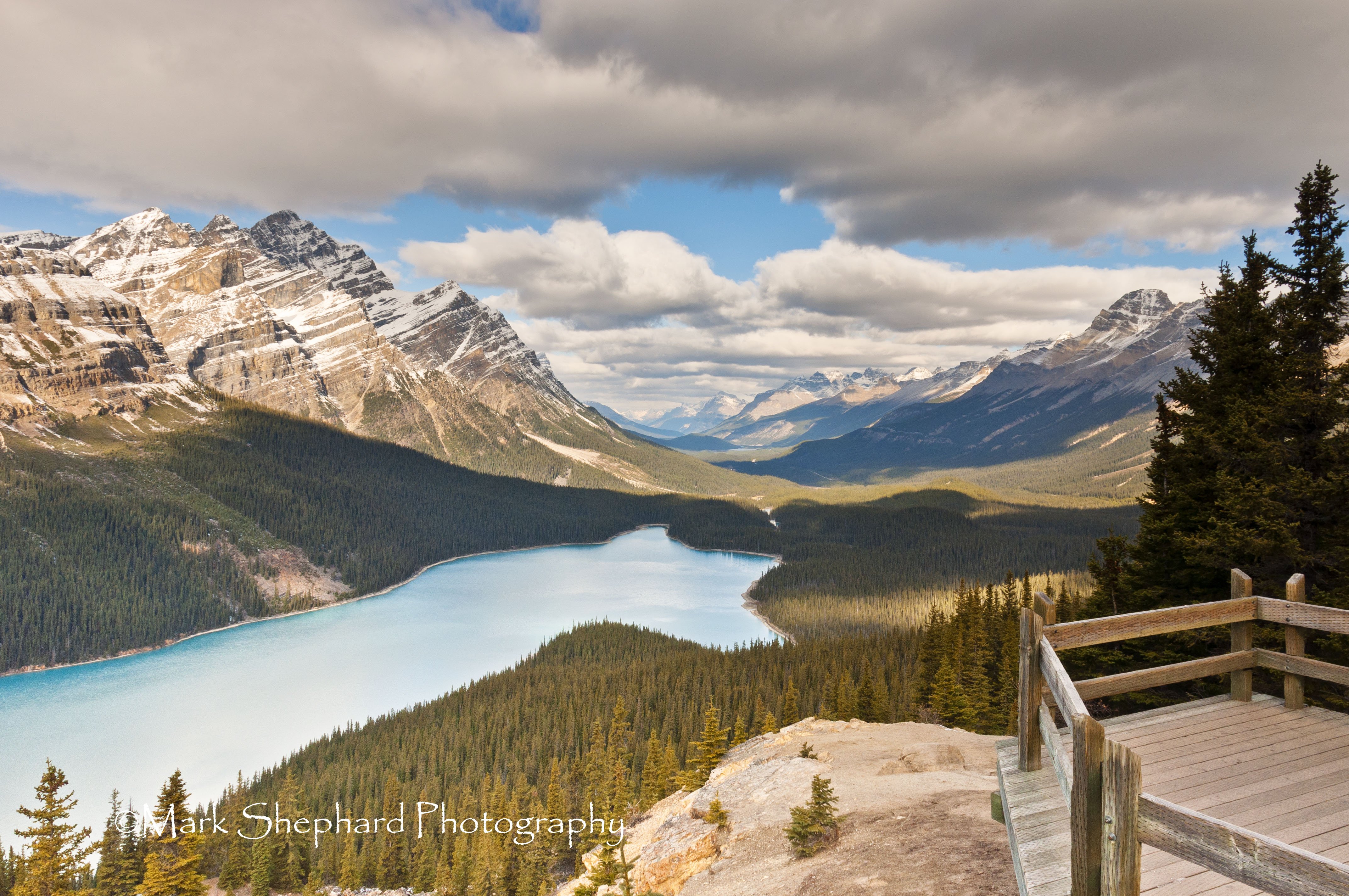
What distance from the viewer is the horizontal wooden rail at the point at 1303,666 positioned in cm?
905

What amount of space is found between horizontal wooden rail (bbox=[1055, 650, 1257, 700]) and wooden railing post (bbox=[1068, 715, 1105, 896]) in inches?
101

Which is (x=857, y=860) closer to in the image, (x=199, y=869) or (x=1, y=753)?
(x=199, y=869)

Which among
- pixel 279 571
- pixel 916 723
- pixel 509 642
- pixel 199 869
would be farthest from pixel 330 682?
pixel 916 723

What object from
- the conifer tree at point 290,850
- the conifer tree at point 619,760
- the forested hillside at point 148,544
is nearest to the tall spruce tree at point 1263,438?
the conifer tree at point 619,760

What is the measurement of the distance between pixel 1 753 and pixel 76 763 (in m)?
11.4

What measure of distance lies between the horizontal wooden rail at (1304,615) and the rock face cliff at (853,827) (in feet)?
A: 17.8

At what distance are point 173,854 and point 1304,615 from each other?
184 feet

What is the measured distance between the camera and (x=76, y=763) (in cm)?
7406

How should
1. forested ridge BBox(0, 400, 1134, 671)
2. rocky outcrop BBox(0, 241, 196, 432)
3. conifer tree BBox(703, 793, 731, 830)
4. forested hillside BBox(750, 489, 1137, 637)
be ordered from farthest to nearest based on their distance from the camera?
rocky outcrop BBox(0, 241, 196, 432) → forested hillside BBox(750, 489, 1137, 637) → forested ridge BBox(0, 400, 1134, 671) → conifer tree BBox(703, 793, 731, 830)

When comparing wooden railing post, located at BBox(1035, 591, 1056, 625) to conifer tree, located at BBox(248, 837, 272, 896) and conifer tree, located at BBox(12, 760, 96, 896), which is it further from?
conifer tree, located at BBox(248, 837, 272, 896)

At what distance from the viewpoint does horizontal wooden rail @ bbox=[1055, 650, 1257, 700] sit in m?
8.18

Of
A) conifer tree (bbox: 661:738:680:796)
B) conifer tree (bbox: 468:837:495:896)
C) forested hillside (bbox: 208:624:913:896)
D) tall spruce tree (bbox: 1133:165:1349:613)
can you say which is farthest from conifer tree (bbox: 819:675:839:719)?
tall spruce tree (bbox: 1133:165:1349:613)

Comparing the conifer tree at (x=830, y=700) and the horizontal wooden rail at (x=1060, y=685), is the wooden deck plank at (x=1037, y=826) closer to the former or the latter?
the horizontal wooden rail at (x=1060, y=685)

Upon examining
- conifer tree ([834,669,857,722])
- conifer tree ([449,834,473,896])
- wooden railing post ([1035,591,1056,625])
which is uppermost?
wooden railing post ([1035,591,1056,625])
